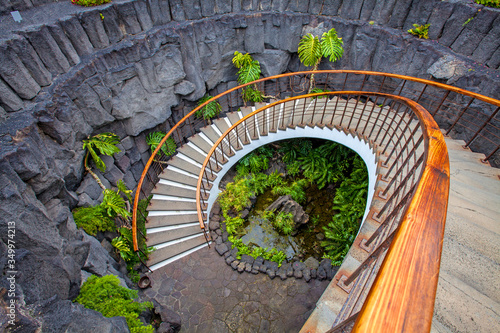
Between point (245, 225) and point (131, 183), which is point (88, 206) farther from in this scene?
point (245, 225)

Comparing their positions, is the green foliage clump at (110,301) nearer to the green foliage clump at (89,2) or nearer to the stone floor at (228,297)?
the stone floor at (228,297)

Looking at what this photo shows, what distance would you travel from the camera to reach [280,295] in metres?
5.50

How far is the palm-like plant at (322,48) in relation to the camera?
24.7 ft

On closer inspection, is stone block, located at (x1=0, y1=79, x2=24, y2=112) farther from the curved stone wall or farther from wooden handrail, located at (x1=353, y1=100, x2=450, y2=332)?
wooden handrail, located at (x1=353, y1=100, x2=450, y2=332)

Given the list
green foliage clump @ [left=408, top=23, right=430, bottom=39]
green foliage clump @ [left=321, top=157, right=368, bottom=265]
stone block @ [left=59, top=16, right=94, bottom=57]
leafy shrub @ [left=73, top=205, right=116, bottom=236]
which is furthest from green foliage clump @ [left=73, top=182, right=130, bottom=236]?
green foliage clump @ [left=408, top=23, right=430, bottom=39]

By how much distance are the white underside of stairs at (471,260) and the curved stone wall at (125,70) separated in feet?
11.4

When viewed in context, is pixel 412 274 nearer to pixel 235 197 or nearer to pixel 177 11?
pixel 235 197

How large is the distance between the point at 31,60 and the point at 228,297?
6459mm

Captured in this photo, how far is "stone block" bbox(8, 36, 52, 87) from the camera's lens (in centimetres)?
451

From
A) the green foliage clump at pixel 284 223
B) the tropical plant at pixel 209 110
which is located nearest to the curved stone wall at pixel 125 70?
the tropical plant at pixel 209 110

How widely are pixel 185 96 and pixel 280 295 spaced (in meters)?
6.77

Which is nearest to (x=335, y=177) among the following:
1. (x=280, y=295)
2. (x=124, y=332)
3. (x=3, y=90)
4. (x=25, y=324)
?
(x=280, y=295)

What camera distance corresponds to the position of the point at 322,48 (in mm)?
7641

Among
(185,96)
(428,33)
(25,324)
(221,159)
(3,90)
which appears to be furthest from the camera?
(185,96)
